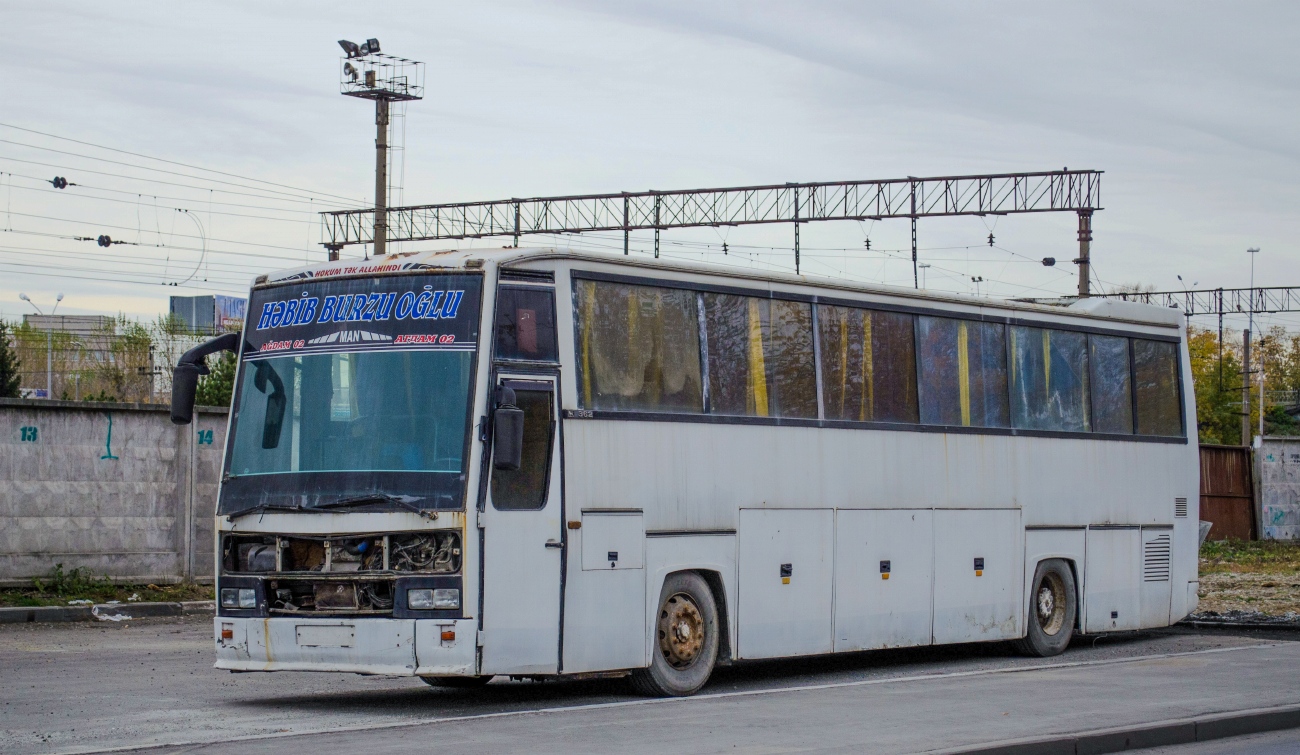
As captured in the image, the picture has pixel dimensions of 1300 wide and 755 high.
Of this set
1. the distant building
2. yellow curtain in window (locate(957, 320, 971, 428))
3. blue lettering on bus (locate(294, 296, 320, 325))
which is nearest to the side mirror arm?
blue lettering on bus (locate(294, 296, 320, 325))

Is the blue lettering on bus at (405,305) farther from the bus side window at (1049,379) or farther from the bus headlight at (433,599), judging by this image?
the bus side window at (1049,379)

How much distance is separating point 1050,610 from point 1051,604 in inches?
2.8

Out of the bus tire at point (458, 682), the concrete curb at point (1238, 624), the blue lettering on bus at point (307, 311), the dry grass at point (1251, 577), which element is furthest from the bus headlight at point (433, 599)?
the dry grass at point (1251, 577)

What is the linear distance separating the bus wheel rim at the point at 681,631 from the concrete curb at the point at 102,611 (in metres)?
9.01

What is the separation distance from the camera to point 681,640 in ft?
41.9

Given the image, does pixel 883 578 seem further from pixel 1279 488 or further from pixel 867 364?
pixel 1279 488

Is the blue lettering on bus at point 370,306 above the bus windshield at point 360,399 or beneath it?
above

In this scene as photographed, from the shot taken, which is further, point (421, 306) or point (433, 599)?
point (421, 306)

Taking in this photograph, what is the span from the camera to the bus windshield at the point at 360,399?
36.6ft

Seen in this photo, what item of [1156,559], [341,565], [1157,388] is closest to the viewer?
[341,565]

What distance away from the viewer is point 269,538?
37.9 ft

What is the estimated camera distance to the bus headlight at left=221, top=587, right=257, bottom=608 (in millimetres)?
11547

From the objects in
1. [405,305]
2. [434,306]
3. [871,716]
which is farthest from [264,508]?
[871,716]

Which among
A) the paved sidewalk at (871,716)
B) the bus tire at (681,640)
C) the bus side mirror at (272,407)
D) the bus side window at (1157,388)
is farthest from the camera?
the bus side window at (1157,388)
